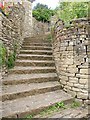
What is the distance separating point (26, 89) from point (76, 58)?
4.61ft

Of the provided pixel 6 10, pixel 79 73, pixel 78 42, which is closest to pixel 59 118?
pixel 79 73

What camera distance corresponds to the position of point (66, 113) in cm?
398

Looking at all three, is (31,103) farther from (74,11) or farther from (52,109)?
(74,11)

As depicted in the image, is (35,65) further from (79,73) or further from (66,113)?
(66,113)

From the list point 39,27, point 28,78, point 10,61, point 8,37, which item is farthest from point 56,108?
point 39,27

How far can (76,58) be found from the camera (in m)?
4.55

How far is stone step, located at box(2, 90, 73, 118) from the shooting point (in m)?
3.68

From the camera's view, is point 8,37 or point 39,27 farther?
point 39,27

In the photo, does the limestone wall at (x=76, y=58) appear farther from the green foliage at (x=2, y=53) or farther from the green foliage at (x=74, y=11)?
the green foliage at (x=2, y=53)

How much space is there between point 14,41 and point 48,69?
1538 millimetres

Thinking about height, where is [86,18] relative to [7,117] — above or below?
above

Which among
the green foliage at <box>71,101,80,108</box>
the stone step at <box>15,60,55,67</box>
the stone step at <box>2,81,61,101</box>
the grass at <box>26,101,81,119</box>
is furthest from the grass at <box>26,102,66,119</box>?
the stone step at <box>15,60,55,67</box>

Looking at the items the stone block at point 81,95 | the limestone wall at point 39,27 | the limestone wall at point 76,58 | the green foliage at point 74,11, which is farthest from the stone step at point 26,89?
the limestone wall at point 39,27

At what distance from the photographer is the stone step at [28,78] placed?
4848mm
